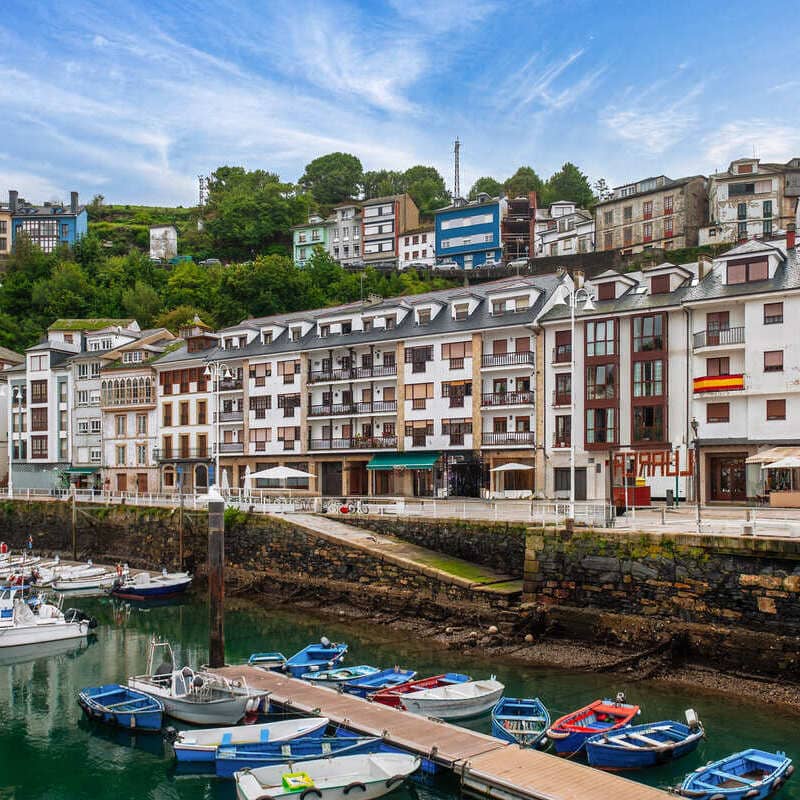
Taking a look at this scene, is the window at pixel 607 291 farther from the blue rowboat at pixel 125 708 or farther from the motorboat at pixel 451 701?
the blue rowboat at pixel 125 708

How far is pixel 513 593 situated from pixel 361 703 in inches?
446

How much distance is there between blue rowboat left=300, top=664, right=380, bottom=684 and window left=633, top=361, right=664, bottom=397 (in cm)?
2979

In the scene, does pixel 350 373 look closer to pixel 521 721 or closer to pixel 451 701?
pixel 451 701

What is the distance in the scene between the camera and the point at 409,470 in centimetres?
6297

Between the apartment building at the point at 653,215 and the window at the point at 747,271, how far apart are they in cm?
4852

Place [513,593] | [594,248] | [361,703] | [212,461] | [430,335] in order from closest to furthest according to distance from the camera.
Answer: [361,703]
[513,593]
[430,335]
[212,461]
[594,248]

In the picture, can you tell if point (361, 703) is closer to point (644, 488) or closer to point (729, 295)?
point (644, 488)

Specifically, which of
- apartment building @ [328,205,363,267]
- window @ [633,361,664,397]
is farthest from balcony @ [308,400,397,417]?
apartment building @ [328,205,363,267]

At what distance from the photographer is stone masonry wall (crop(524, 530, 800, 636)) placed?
1121 inches

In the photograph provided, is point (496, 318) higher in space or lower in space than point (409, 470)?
higher

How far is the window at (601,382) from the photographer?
5409 centimetres

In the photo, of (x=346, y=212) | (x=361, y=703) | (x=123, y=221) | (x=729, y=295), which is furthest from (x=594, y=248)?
(x=123, y=221)

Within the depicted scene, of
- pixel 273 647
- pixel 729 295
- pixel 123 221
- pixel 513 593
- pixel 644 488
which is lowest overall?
pixel 273 647

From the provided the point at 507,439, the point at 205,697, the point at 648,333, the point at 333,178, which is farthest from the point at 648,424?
the point at 333,178
